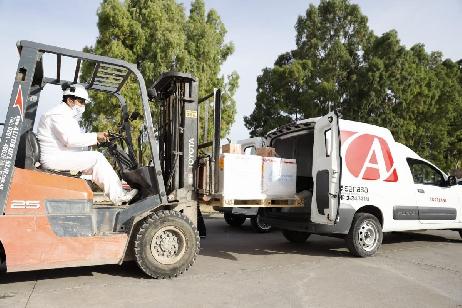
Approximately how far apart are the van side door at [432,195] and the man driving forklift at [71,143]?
580 cm

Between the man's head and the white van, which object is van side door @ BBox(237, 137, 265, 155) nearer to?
the white van

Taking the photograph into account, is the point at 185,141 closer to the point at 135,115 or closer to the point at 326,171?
the point at 135,115

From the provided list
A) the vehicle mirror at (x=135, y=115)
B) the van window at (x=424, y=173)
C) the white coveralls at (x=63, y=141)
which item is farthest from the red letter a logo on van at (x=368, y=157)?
the white coveralls at (x=63, y=141)

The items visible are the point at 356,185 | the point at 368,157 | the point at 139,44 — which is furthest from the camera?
the point at 139,44

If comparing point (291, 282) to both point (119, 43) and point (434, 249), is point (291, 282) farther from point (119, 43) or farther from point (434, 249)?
point (119, 43)

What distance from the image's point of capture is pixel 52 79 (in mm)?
6223

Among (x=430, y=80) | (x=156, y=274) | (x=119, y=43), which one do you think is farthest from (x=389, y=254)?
(x=430, y=80)

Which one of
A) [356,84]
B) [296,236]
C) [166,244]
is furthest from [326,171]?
[356,84]

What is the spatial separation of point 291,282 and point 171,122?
115 inches

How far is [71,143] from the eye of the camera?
528 cm

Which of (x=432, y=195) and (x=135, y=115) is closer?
(x=135, y=115)

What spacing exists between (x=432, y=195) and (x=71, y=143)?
7053 mm

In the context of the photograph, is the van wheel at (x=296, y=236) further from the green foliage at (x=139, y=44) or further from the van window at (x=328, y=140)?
the green foliage at (x=139, y=44)

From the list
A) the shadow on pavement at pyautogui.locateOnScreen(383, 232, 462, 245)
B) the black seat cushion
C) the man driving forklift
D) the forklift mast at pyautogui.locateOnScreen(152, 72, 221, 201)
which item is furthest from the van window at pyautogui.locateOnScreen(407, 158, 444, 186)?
the black seat cushion
